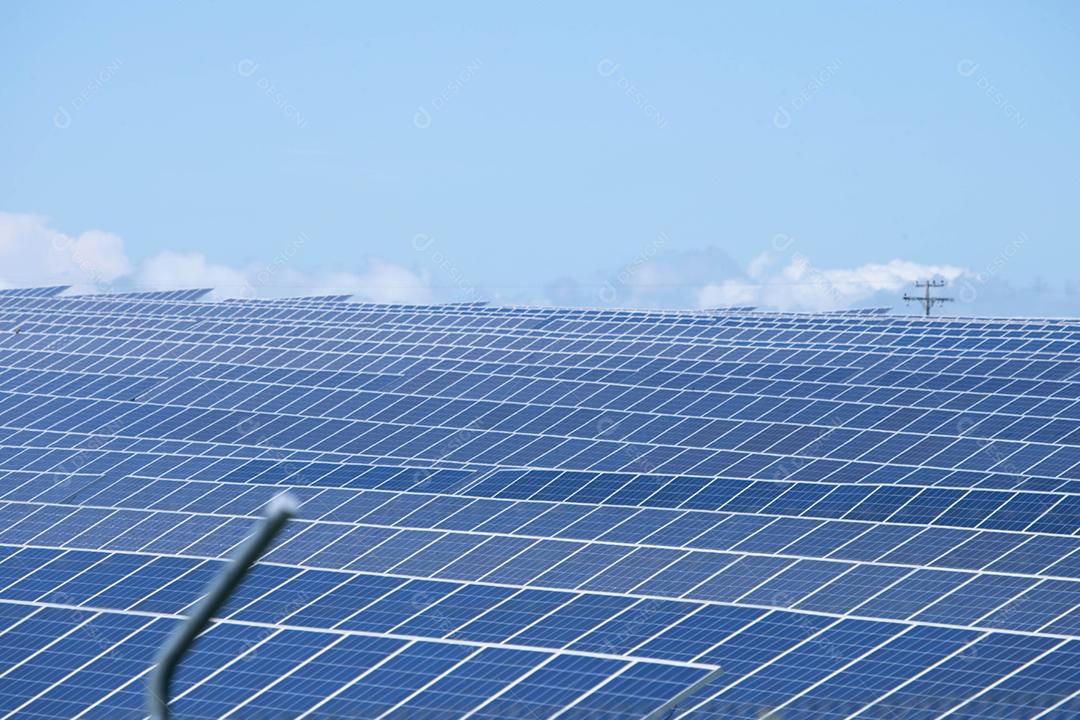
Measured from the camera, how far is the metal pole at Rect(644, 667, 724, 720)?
29.4m

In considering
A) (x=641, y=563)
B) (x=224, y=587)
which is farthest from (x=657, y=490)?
(x=224, y=587)

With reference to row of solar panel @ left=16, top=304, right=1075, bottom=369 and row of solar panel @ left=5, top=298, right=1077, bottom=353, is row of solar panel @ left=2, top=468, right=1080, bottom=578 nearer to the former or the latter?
row of solar panel @ left=16, top=304, right=1075, bottom=369

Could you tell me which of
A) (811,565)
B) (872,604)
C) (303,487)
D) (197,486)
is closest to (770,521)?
(811,565)

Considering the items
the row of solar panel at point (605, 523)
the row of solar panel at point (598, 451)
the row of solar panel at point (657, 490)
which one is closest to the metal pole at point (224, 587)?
the row of solar panel at point (605, 523)

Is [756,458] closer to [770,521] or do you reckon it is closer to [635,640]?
[770,521]

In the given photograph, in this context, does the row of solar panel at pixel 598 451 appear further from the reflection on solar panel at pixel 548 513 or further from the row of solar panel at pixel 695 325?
the row of solar panel at pixel 695 325

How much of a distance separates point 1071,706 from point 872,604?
7.48m

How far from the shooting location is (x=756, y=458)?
4997 centimetres

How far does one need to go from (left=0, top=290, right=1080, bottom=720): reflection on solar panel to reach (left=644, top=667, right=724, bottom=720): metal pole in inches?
5.4

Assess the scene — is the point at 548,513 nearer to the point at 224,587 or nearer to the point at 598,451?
the point at 598,451

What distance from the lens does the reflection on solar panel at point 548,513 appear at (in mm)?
31297

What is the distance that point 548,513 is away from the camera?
4578 cm

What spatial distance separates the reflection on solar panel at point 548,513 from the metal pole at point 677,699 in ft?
0.45

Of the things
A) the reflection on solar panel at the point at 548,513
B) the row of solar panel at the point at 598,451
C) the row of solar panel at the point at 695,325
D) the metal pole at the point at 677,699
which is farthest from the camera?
the row of solar panel at the point at 695,325
